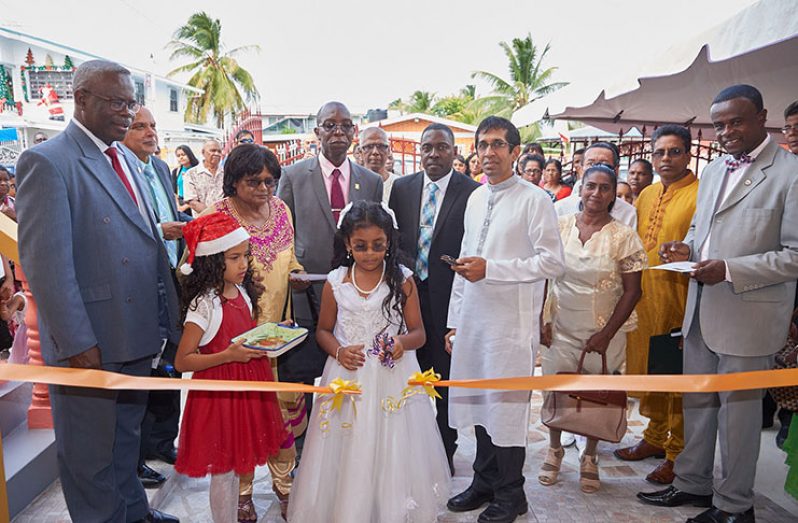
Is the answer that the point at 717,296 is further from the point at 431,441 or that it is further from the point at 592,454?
the point at 431,441

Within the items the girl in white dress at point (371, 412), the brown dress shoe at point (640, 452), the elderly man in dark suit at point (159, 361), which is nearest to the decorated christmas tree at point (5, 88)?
A: the elderly man in dark suit at point (159, 361)

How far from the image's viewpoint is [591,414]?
3.32 meters

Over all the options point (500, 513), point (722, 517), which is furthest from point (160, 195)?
point (722, 517)

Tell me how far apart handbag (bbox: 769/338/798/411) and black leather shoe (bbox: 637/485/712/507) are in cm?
76

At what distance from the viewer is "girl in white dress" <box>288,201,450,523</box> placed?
9.20 feet

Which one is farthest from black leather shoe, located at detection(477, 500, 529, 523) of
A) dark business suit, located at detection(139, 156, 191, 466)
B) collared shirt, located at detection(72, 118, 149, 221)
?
collared shirt, located at detection(72, 118, 149, 221)

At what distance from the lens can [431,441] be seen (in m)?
2.99

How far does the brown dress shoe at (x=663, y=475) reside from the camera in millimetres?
3703

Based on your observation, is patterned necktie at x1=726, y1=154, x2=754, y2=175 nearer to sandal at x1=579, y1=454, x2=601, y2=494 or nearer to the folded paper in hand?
the folded paper in hand

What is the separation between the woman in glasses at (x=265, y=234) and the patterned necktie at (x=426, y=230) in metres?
0.83

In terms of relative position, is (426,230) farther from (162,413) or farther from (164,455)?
(164,455)

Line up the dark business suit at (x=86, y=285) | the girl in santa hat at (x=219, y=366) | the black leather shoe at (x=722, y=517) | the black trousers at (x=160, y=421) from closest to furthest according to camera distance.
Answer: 1. the dark business suit at (x=86, y=285)
2. the girl in santa hat at (x=219, y=366)
3. the black leather shoe at (x=722, y=517)
4. the black trousers at (x=160, y=421)

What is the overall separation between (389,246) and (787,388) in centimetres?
233

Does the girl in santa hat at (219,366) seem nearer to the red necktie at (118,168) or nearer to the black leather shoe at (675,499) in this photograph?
the red necktie at (118,168)
